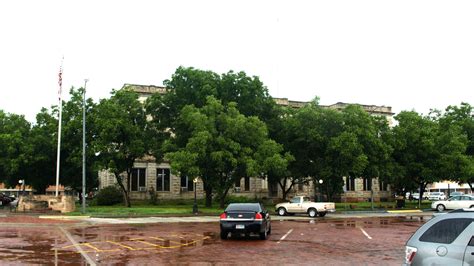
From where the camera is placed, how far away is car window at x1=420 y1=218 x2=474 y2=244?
707cm

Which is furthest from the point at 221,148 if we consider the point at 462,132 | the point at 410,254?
the point at 462,132

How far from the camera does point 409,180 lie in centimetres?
5172

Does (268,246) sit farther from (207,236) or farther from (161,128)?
(161,128)

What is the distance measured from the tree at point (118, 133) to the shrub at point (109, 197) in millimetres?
6696

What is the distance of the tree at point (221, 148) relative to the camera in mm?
37781

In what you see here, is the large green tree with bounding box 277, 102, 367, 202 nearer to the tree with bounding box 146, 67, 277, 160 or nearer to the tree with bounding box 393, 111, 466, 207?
the tree with bounding box 146, 67, 277, 160

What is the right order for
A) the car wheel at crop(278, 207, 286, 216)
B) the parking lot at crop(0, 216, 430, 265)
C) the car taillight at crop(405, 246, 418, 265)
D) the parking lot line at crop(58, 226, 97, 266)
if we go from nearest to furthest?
the car taillight at crop(405, 246, 418, 265), the parking lot line at crop(58, 226, 97, 266), the parking lot at crop(0, 216, 430, 265), the car wheel at crop(278, 207, 286, 216)

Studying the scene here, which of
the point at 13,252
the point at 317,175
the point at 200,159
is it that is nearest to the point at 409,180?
the point at 317,175

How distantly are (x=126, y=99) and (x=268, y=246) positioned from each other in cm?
3148

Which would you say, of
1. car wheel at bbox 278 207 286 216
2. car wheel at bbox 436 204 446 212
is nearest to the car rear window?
car wheel at bbox 278 207 286 216

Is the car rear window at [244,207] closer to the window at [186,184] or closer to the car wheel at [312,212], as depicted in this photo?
the car wheel at [312,212]

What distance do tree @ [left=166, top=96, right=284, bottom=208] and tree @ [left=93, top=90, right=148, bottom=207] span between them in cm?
542

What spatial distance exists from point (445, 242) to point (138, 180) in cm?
5339

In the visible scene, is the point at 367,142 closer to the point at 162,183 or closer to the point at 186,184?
the point at 186,184
